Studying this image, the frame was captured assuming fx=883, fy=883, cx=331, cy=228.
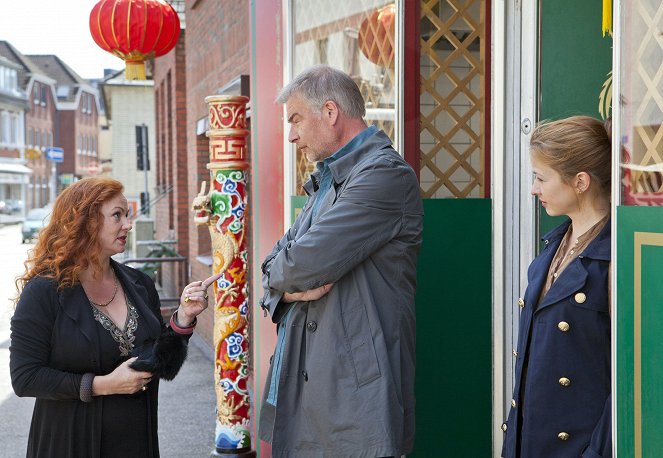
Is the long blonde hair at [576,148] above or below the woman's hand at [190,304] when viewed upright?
above

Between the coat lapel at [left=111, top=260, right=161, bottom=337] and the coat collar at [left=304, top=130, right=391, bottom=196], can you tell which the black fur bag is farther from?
the coat collar at [left=304, top=130, right=391, bottom=196]

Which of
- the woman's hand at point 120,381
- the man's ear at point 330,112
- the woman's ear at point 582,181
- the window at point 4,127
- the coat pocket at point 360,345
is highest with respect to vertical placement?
Result: the window at point 4,127

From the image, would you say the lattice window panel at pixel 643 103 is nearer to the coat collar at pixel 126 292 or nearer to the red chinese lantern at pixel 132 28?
the coat collar at pixel 126 292

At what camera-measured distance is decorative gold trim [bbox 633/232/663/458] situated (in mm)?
2283

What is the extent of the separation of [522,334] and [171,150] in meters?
12.7

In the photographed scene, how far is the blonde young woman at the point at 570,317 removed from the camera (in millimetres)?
2369

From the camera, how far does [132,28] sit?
826 cm

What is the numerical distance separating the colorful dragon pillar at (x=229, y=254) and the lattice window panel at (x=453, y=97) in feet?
5.54

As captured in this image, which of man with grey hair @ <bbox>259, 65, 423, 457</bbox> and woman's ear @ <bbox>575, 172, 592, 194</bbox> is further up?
woman's ear @ <bbox>575, 172, 592, 194</bbox>

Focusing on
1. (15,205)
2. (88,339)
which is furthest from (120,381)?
(15,205)

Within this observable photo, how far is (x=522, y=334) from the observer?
2.52 metres

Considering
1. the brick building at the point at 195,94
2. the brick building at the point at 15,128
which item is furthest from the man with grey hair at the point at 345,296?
the brick building at the point at 15,128

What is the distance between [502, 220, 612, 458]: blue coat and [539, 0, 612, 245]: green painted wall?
3.21 feet

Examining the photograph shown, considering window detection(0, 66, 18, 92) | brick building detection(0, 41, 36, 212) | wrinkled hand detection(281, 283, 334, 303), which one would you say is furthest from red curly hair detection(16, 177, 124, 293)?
window detection(0, 66, 18, 92)
